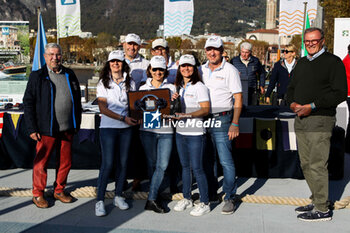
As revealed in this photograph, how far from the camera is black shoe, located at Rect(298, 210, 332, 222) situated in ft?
13.5

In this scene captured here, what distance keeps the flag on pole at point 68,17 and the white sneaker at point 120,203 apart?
26.8 ft

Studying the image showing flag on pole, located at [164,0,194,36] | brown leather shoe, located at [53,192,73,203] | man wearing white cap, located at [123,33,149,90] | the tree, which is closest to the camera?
brown leather shoe, located at [53,192,73,203]

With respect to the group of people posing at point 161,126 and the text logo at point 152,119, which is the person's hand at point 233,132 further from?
the text logo at point 152,119

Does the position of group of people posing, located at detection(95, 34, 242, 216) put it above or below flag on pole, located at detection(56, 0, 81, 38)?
below

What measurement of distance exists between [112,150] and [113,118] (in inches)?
13.6

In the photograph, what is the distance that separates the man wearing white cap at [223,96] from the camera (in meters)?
→ 4.21

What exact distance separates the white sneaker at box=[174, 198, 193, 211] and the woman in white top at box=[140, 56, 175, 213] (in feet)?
0.57

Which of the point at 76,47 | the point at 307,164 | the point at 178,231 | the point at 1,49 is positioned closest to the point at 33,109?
the point at 178,231

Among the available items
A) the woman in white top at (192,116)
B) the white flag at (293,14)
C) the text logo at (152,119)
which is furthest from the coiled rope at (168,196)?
the white flag at (293,14)

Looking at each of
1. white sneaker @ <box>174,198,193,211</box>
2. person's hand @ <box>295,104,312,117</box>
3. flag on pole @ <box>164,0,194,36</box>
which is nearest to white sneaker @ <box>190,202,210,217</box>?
white sneaker @ <box>174,198,193,211</box>

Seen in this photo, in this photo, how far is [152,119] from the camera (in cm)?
421

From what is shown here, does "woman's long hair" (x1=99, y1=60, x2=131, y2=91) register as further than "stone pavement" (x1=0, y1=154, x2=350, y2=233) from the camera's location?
Yes

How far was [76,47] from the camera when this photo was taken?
142 metres

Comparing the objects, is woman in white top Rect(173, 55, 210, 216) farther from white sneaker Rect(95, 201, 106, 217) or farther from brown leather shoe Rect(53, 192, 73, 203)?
brown leather shoe Rect(53, 192, 73, 203)
